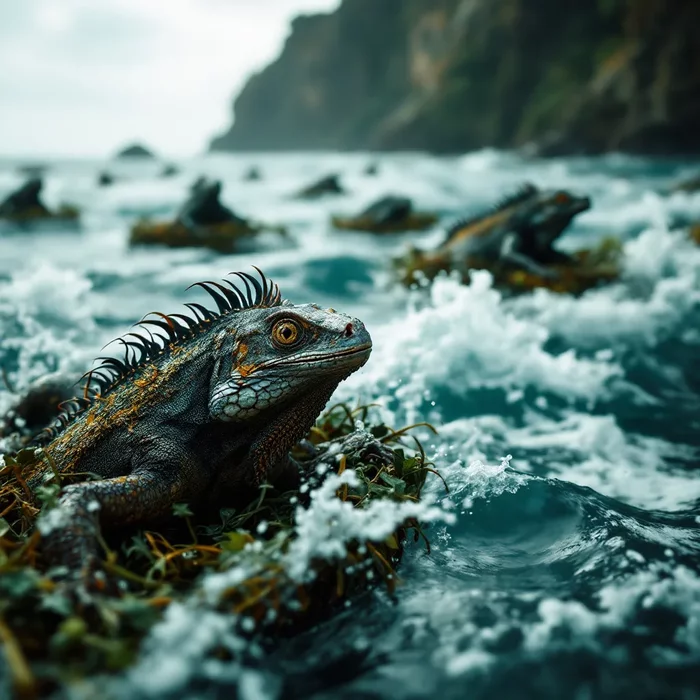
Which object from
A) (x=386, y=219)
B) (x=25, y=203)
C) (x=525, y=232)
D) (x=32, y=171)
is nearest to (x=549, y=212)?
(x=525, y=232)

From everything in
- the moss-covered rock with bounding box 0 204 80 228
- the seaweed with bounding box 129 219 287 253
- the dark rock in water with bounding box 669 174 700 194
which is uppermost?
the moss-covered rock with bounding box 0 204 80 228

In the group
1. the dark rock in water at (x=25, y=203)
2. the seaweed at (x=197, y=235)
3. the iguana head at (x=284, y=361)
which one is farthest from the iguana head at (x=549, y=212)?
the dark rock in water at (x=25, y=203)

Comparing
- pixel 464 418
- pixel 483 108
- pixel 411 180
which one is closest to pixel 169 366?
pixel 464 418

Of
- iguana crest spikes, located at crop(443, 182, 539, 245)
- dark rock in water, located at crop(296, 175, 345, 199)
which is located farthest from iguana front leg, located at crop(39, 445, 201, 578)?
dark rock in water, located at crop(296, 175, 345, 199)

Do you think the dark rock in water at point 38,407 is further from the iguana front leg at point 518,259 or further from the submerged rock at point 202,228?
the submerged rock at point 202,228

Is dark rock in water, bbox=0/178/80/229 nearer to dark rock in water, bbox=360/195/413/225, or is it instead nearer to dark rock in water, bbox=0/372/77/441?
dark rock in water, bbox=360/195/413/225

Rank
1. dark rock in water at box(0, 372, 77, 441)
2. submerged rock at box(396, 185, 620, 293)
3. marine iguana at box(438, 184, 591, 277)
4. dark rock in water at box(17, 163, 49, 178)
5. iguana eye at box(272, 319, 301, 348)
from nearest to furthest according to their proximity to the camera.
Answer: iguana eye at box(272, 319, 301, 348)
dark rock in water at box(0, 372, 77, 441)
submerged rock at box(396, 185, 620, 293)
marine iguana at box(438, 184, 591, 277)
dark rock in water at box(17, 163, 49, 178)

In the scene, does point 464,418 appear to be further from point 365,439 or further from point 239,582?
point 239,582

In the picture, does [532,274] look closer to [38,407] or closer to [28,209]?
[38,407]
